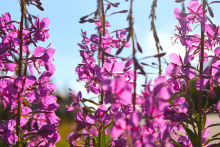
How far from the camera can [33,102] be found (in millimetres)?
2324

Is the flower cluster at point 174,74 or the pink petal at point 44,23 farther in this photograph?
the pink petal at point 44,23

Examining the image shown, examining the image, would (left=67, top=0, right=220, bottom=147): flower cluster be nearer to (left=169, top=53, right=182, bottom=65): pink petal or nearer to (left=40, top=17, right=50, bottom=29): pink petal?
(left=169, top=53, right=182, bottom=65): pink petal

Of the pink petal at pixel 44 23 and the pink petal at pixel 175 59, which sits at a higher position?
the pink petal at pixel 44 23

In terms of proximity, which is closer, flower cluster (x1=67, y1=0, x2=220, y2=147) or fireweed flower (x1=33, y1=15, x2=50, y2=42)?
flower cluster (x1=67, y1=0, x2=220, y2=147)

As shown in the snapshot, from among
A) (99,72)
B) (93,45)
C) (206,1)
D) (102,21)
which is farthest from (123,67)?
(206,1)

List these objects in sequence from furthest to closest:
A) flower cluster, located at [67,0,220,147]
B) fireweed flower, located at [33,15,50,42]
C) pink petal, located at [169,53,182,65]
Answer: fireweed flower, located at [33,15,50,42]
pink petal, located at [169,53,182,65]
flower cluster, located at [67,0,220,147]

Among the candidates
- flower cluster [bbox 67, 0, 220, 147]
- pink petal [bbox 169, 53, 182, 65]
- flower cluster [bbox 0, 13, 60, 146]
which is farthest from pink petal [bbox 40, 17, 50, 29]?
pink petal [bbox 169, 53, 182, 65]

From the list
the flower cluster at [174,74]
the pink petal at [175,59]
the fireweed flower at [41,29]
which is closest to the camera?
the flower cluster at [174,74]

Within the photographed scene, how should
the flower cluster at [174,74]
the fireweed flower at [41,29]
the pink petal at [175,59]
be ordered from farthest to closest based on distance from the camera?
the fireweed flower at [41,29]
the pink petal at [175,59]
the flower cluster at [174,74]

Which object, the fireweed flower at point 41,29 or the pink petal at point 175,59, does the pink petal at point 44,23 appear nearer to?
the fireweed flower at point 41,29

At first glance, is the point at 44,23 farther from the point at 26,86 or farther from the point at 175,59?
the point at 175,59

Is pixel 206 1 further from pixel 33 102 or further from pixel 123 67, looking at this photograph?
pixel 33 102

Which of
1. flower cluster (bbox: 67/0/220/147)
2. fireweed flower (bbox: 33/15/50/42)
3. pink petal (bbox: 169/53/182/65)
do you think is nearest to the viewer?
flower cluster (bbox: 67/0/220/147)

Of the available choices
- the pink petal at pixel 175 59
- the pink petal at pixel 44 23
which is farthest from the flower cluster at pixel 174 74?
the pink petal at pixel 44 23
